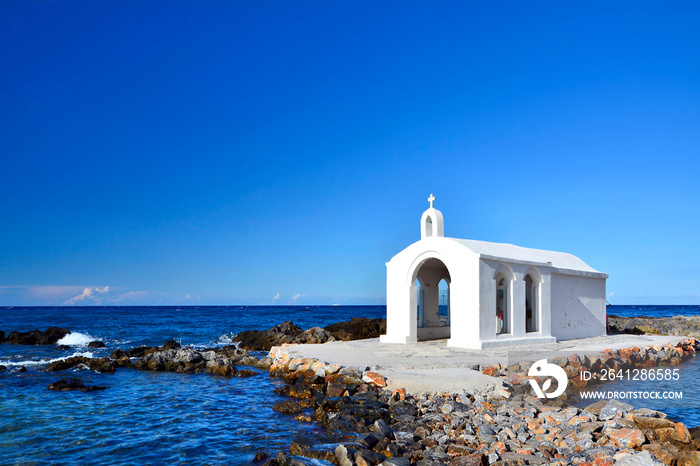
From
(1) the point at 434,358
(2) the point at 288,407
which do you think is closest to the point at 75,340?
(2) the point at 288,407

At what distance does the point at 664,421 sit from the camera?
8.44m

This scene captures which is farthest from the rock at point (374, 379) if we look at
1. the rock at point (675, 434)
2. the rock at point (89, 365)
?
the rock at point (89, 365)

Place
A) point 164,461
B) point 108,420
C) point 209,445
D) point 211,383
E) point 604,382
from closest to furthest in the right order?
point 164,461
point 209,445
point 108,420
point 604,382
point 211,383

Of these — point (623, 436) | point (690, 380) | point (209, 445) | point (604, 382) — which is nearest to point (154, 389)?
point (209, 445)

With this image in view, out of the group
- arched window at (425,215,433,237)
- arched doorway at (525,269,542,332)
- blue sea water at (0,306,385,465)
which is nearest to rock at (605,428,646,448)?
blue sea water at (0,306,385,465)

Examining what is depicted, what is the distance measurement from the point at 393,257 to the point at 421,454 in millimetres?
11747

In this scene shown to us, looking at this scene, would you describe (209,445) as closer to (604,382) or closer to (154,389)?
(154,389)

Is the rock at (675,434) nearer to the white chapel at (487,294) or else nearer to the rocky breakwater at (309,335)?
the white chapel at (487,294)

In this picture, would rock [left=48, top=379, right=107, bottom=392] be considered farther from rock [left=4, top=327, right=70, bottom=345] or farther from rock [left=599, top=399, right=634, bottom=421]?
rock [left=4, top=327, right=70, bottom=345]

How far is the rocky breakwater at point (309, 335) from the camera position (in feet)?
90.3

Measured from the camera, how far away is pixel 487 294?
1712 centimetres

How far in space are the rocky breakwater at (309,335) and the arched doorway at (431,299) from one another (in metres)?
7.35

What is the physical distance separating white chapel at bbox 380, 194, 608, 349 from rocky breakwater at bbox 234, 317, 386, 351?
7004 millimetres

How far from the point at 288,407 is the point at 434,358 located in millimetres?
5143
